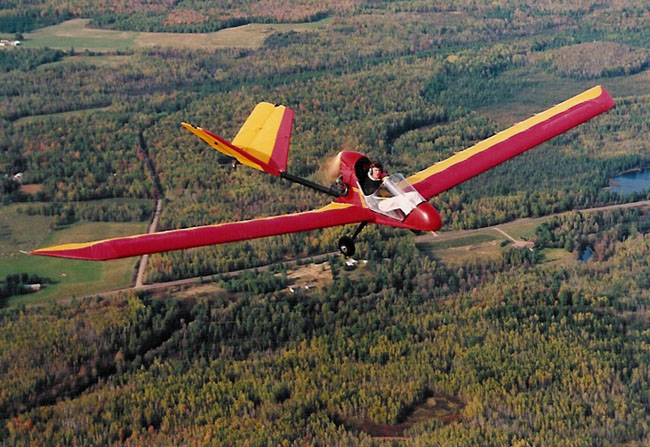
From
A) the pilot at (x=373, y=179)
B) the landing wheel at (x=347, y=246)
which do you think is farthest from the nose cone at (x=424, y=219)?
the landing wheel at (x=347, y=246)

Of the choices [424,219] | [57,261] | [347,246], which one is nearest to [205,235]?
[347,246]

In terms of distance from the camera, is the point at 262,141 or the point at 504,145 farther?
the point at 262,141

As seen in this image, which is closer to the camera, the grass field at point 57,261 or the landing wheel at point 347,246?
the landing wheel at point 347,246

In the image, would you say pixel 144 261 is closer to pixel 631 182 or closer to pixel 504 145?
pixel 504 145

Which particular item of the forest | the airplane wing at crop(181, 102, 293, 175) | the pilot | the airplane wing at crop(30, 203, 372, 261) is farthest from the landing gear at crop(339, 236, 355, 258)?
the forest

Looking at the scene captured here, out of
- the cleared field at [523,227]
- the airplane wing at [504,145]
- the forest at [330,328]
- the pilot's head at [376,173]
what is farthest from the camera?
the cleared field at [523,227]

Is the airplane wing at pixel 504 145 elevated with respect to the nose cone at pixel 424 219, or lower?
elevated

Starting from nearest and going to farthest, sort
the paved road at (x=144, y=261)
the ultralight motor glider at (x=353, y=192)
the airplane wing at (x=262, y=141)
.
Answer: the ultralight motor glider at (x=353, y=192)
the airplane wing at (x=262, y=141)
the paved road at (x=144, y=261)

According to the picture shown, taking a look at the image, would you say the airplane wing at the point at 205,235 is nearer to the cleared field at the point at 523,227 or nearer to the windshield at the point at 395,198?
the windshield at the point at 395,198
